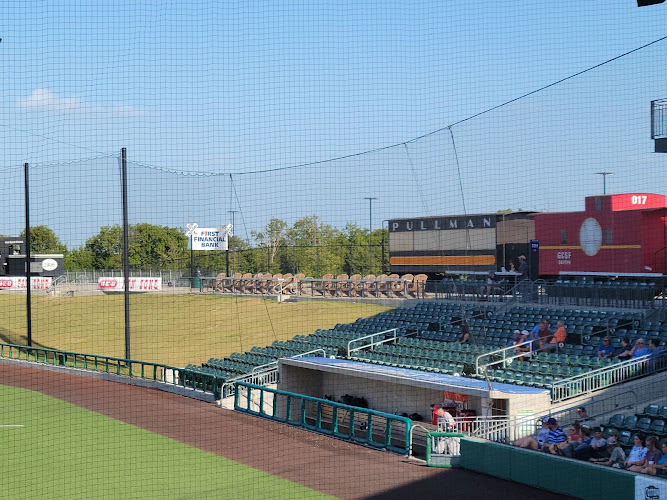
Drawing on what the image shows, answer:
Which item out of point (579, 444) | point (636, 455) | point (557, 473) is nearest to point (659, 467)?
point (636, 455)

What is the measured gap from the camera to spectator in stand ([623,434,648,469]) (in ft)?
27.3

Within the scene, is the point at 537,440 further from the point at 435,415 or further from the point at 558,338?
the point at 558,338

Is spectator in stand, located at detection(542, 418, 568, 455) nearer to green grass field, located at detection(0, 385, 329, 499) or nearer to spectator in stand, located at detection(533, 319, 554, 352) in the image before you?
green grass field, located at detection(0, 385, 329, 499)

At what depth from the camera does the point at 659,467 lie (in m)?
8.00

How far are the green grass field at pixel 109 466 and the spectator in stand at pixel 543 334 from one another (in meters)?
6.08

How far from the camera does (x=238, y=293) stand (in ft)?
Answer: 95.6

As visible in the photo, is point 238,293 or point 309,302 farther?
point 238,293

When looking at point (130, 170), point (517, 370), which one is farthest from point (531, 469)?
point (130, 170)

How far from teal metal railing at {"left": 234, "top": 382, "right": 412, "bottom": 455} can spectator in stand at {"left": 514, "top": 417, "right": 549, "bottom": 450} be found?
184 centimetres

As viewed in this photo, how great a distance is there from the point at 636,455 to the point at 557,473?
3.34 feet

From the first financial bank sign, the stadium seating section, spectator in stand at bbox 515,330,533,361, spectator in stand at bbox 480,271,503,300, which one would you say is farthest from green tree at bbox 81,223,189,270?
spectator in stand at bbox 515,330,533,361

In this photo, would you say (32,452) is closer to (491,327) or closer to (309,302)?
(491,327)

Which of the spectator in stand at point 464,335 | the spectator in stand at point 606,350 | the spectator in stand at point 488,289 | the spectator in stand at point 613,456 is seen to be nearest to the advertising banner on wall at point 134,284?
the spectator in stand at point 488,289

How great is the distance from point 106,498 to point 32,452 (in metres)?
3.31
